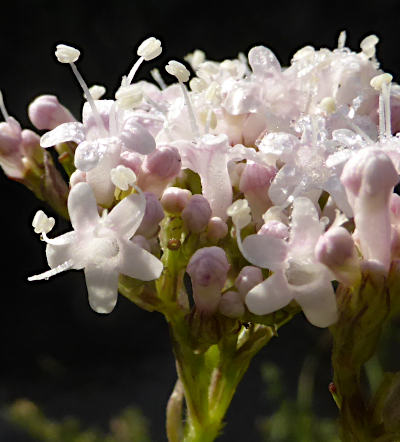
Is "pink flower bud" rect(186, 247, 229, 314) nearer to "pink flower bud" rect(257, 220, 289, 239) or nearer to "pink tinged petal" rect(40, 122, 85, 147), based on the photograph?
"pink flower bud" rect(257, 220, 289, 239)

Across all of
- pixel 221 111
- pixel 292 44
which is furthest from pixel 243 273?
pixel 292 44

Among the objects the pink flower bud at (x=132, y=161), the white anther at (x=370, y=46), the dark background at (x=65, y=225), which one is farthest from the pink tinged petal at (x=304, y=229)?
the dark background at (x=65, y=225)

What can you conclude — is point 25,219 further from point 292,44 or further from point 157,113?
point 157,113

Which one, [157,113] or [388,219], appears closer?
[388,219]

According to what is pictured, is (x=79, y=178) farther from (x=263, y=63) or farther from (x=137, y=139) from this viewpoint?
(x=263, y=63)

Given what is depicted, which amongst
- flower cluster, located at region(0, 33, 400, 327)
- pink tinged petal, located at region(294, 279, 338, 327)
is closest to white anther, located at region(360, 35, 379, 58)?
flower cluster, located at region(0, 33, 400, 327)

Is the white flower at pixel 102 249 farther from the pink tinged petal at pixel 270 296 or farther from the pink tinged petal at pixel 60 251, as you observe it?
the pink tinged petal at pixel 270 296

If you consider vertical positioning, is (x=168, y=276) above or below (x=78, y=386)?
above
